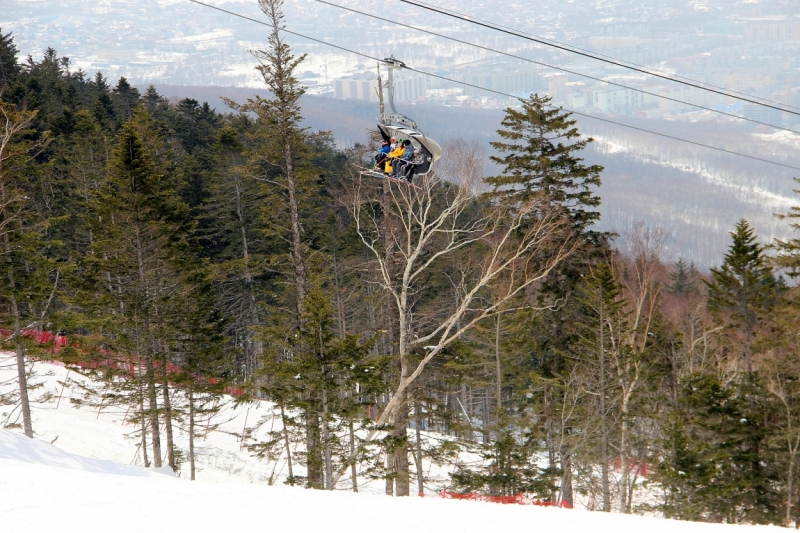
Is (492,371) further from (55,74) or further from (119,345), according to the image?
(55,74)

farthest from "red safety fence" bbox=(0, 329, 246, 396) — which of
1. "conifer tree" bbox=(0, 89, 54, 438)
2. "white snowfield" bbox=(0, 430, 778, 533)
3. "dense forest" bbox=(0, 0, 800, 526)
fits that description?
"white snowfield" bbox=(0, 430, 778, 533)

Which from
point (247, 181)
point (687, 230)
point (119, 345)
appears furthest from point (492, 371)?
point (687, 230)

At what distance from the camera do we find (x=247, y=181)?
41.2m

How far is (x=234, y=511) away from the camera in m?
9.50

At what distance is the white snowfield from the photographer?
8.70 metres

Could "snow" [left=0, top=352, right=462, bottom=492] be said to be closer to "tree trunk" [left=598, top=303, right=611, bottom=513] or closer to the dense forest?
the dense forest

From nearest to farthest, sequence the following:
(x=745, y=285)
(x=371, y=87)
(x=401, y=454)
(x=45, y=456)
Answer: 1. (x=45, y=456)
2. (x=401, y=454)
3. (x=371, y=87)
4. (x=745, y=285)

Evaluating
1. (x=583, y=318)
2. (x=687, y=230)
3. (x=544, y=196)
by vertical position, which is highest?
(x=544, y=196)

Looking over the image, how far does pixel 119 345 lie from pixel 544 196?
45.3 feet

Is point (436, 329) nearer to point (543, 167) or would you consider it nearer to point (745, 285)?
point (543, 167)

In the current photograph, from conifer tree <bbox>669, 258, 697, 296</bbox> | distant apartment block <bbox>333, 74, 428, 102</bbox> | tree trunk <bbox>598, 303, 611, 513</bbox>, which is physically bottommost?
conifer tree <bbox>669, 258, 697, 296</bbox>

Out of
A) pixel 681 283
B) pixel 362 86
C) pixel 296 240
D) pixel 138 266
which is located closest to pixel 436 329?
pixel 296 240

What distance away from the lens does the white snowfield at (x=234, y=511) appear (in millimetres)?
8703

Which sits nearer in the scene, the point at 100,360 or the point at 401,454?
the point at 401,454
